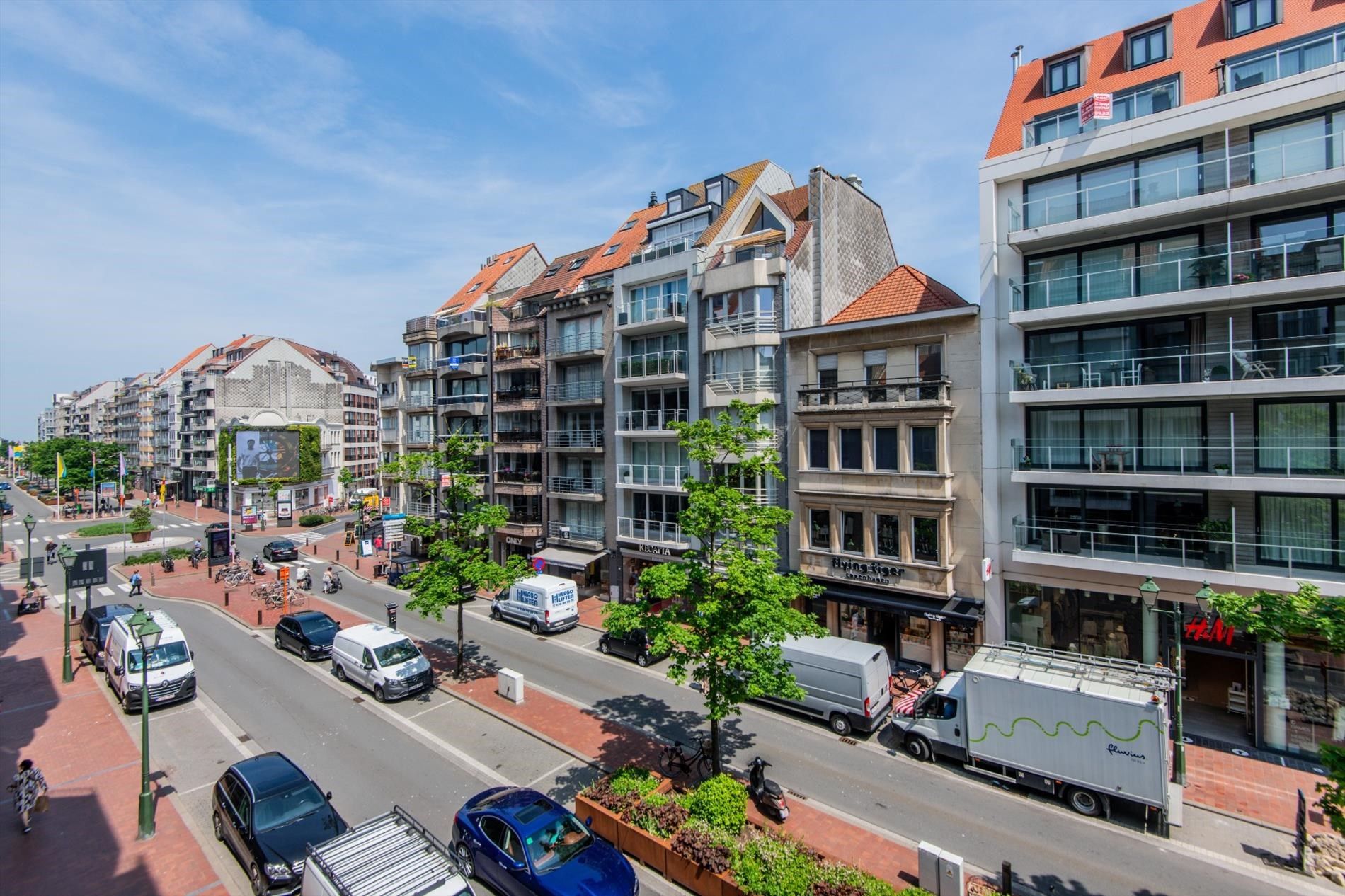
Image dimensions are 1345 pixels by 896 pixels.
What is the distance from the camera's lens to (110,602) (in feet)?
117

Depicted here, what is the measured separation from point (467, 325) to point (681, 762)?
32500 millimetres

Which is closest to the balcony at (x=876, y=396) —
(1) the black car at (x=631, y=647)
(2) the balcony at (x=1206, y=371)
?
(2) the balcony at (x=1206, y=371)

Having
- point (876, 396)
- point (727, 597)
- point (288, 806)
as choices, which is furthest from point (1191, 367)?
point (288, 806)

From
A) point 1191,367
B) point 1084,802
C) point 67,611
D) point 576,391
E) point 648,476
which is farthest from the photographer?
point 576,391

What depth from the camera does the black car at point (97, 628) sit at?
2505cm

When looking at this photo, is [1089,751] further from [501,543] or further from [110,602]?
[110,602]

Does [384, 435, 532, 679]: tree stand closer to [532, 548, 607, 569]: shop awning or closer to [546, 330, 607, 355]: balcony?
[532, 548, 607, 569]: shop awning

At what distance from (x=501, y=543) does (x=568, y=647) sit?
1427cm

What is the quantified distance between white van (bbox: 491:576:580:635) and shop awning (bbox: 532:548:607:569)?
233 centimetres

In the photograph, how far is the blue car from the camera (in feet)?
36.8

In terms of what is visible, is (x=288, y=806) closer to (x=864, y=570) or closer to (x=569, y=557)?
(x=864, y=570)

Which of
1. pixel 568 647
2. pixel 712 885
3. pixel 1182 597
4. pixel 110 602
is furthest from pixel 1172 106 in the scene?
pixel 110 602

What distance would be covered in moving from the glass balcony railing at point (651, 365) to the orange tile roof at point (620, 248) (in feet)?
17.2

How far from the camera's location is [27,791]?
1420 centimetres
